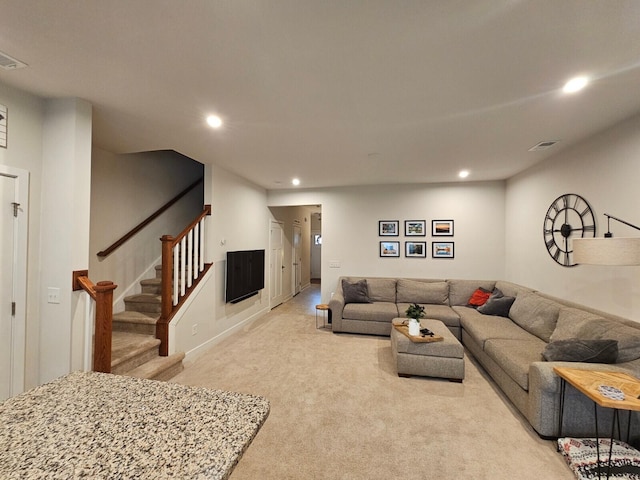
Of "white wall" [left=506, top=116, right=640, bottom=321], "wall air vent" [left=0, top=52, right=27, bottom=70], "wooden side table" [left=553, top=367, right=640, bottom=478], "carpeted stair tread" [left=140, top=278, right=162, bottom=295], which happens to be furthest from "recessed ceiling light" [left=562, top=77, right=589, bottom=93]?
"carpeted stair tread" [left=140, top=278, right=162, bottom=295]

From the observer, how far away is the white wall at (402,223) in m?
5.04

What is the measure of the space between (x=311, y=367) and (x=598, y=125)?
153 inches

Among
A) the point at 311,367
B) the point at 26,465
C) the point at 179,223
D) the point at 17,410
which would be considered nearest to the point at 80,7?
the point at 17,410

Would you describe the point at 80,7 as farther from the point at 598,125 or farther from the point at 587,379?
the point at 598,125

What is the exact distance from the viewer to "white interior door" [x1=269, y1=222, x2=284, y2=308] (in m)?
6.13

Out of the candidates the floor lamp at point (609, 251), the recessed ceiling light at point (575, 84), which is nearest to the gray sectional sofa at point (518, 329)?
the floor lamp at point (609, 251)

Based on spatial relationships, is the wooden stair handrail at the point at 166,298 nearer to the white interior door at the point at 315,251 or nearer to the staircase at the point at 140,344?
the staircase at the point at 140,344

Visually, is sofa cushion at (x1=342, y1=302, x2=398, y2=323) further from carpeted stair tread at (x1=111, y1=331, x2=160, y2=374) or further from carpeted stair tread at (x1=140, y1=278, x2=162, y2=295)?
carpeted stair tread at (x1=140, y1=278, x2=162, y2=295)

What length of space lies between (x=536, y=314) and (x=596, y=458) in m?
1.76

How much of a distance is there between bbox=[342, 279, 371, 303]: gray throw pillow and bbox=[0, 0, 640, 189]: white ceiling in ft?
8.52

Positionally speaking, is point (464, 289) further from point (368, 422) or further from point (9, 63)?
point (9, 63)

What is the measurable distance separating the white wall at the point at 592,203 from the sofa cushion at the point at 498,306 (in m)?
0.43

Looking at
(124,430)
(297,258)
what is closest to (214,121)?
(124,430)

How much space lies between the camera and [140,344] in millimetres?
3002
